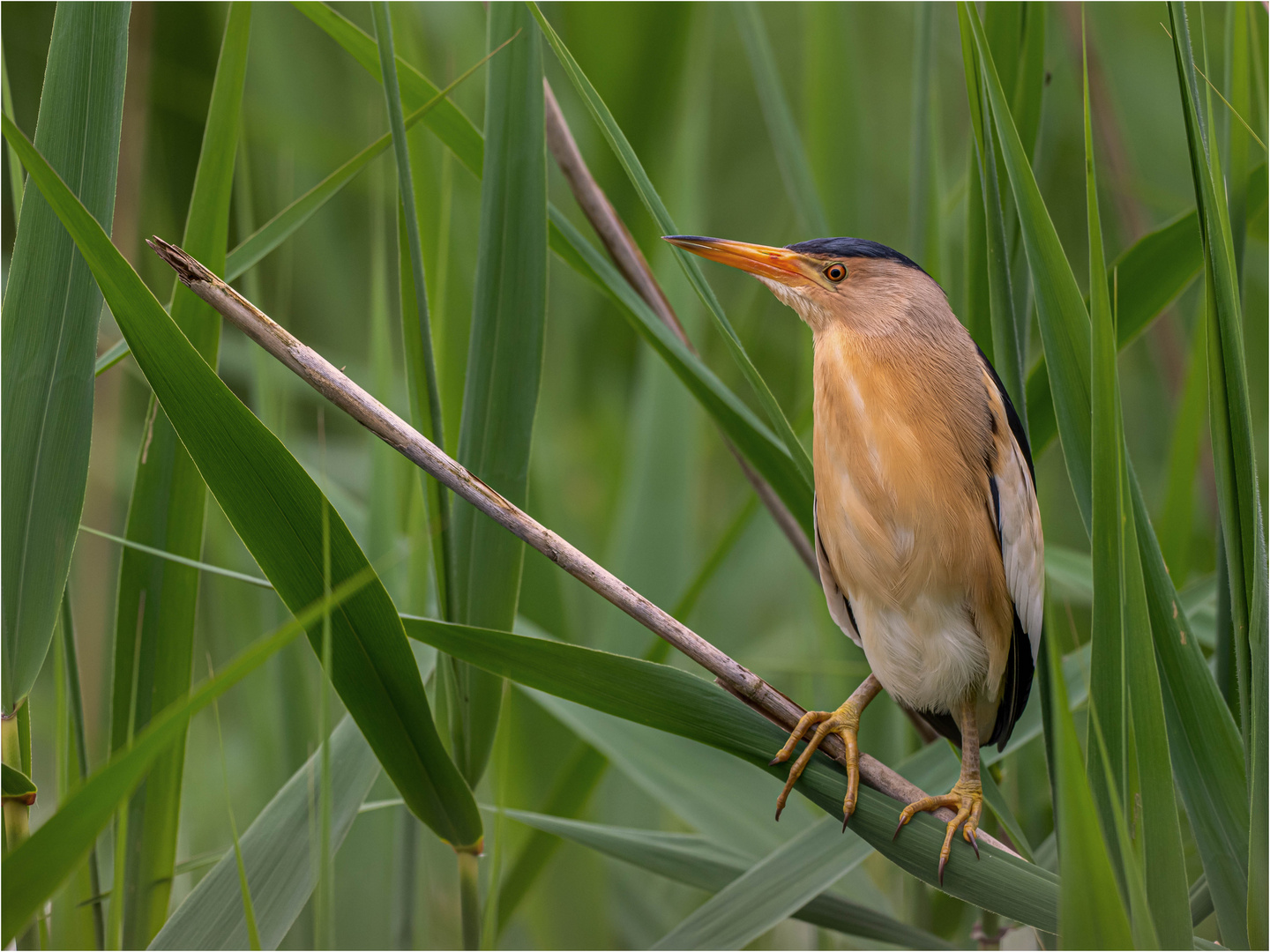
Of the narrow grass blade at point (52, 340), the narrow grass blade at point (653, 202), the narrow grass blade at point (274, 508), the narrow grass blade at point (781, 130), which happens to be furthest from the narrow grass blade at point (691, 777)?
the narrow grass blade at point (781, 130)

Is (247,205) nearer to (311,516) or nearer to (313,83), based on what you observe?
(311,516)

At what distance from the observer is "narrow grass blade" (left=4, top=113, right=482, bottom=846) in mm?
596

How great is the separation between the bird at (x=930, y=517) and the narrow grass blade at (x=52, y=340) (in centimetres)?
48

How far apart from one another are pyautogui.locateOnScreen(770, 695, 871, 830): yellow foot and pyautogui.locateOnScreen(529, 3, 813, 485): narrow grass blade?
235mm

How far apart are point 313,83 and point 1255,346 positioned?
180 cm

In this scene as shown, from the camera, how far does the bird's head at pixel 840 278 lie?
95cm

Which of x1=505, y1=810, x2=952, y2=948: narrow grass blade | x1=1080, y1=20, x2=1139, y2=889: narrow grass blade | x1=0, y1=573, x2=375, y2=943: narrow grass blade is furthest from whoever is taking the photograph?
x1=505, y1=810, x2=952, y2=948: narrow grass blade

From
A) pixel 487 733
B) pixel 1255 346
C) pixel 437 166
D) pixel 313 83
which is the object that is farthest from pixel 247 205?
pixel 1255 346

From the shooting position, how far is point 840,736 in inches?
32.6

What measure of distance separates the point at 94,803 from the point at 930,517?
0.69 meters

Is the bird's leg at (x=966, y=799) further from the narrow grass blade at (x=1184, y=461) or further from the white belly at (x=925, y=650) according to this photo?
the narrow grass blade at (x=1184, y=461)

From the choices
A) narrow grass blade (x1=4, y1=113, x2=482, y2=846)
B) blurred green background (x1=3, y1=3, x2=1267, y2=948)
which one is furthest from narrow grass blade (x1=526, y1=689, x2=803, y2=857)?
narrow grass blade (x1=4, y1=113, x2=482, y2=846)

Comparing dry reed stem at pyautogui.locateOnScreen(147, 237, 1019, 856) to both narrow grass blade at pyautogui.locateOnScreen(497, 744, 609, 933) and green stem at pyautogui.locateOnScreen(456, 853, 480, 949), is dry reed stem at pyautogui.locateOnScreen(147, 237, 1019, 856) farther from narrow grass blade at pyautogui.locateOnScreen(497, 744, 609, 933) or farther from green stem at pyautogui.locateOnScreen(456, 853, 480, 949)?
narrow grass blade at pyautogui.locateOnScreen(497, 744, 609, 933)

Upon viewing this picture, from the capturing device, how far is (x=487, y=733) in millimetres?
856
